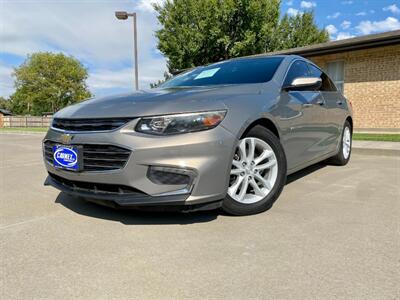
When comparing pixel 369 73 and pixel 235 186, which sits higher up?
pixel 369 73

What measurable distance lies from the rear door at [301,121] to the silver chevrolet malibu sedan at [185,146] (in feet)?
0.07

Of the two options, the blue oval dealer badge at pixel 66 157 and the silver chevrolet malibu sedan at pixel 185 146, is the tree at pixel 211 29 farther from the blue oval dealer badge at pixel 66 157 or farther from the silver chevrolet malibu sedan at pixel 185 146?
the blue oval dealer badge at pixel 66 157

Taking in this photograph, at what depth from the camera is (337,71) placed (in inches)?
504

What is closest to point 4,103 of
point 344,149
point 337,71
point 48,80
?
point 48,80

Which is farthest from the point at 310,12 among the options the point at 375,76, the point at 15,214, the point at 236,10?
the point at 15,214

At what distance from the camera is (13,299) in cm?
184

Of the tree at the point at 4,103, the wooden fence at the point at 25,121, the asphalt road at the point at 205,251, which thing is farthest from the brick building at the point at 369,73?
the tree at the point at 4,103

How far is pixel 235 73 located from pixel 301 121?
0.89 m

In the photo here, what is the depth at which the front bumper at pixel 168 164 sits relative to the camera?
257cm

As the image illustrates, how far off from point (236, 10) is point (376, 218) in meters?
18.0

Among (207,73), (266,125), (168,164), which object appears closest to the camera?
(168,164)

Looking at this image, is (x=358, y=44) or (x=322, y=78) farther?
(x=358, y=44)

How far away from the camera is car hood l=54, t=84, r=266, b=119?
2.68 meters

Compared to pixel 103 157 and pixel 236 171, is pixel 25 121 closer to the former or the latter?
pixel 103 157
